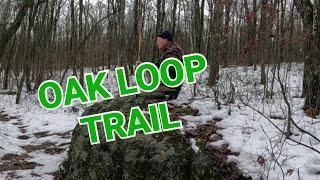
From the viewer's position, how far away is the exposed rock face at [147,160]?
4.38 m

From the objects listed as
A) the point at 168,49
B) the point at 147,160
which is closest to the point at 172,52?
the point at 168,49

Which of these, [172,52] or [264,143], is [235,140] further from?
[172,52]

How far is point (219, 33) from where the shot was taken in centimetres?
1294

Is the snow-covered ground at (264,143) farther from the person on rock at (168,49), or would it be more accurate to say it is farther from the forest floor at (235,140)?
the person on rock at (168,49)

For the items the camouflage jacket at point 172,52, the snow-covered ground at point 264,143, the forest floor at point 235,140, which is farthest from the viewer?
the camouflage jacket at point 172,52

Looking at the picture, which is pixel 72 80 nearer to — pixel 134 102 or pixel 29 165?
pixel 134 102

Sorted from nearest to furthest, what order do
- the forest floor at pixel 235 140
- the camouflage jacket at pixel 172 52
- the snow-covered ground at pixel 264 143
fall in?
the snow-covered ground at pixel 264 143, the forest floor at pixel 235 140, the camouflage jacket at pixel 172 52

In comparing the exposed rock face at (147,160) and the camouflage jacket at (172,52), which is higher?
the camouflage jacket at (172,52)

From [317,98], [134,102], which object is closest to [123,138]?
[134,102]

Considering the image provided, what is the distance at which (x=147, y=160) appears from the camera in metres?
4.67

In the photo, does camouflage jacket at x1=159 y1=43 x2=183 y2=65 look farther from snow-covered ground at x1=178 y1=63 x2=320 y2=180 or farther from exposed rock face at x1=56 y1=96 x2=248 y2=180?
exposed rock face at x1=56 y1=96 x2=248 y2=180

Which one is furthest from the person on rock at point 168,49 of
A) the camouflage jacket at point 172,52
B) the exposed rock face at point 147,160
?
the exposed rock face at point 147,160

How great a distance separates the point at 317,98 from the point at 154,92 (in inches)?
115

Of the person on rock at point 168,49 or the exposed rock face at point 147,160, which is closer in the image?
the exposed rock face at point 147,160
